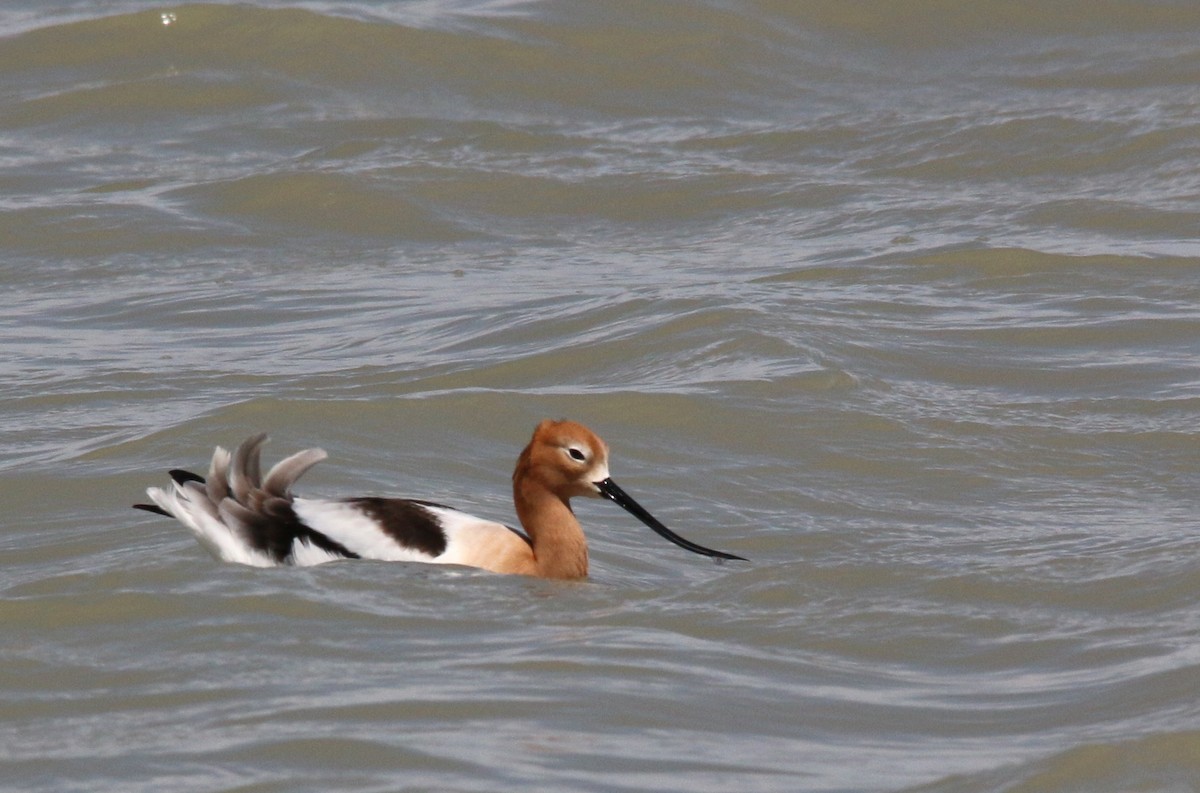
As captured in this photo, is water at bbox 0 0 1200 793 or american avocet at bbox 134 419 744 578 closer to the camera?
water at bbox 0 0 1200 793

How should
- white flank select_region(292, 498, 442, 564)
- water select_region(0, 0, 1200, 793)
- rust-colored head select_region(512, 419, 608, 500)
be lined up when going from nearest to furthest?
water select_region(0, 0, 1200, 793)
white flank select_region(292, 498, 442, 564)
rust-colored head select_region(512, 419, 608, 500)

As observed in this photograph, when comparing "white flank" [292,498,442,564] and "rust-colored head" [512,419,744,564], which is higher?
"rust-colored head" [512,419,744,564]

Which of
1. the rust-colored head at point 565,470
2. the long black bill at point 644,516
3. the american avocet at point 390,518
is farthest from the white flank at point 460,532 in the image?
the long black bill at point 644,516

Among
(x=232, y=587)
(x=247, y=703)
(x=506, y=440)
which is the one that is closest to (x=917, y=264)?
(x=506, y=440)

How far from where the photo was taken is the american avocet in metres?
7.13

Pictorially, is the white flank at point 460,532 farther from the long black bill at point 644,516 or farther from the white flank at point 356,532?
the long black bill at point 644,516

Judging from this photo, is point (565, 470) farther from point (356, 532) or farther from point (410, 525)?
point (356, 532)

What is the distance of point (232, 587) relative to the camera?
6.82 m

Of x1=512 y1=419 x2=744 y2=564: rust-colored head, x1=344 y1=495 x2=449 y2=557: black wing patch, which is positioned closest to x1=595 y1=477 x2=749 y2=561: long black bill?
x1=512 y1=419 x2=744 y2=564: rust-colored head

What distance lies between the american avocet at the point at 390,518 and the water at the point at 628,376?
0.40 ft

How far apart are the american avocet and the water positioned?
121 mm

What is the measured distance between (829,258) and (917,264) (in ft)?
1.85

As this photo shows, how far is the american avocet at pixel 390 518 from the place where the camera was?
23.4ft

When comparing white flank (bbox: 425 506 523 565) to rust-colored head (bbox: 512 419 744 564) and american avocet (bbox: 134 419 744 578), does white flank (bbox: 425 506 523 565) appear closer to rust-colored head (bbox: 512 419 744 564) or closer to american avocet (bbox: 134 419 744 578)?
american avocet (bbox: 134 419 744 578)
